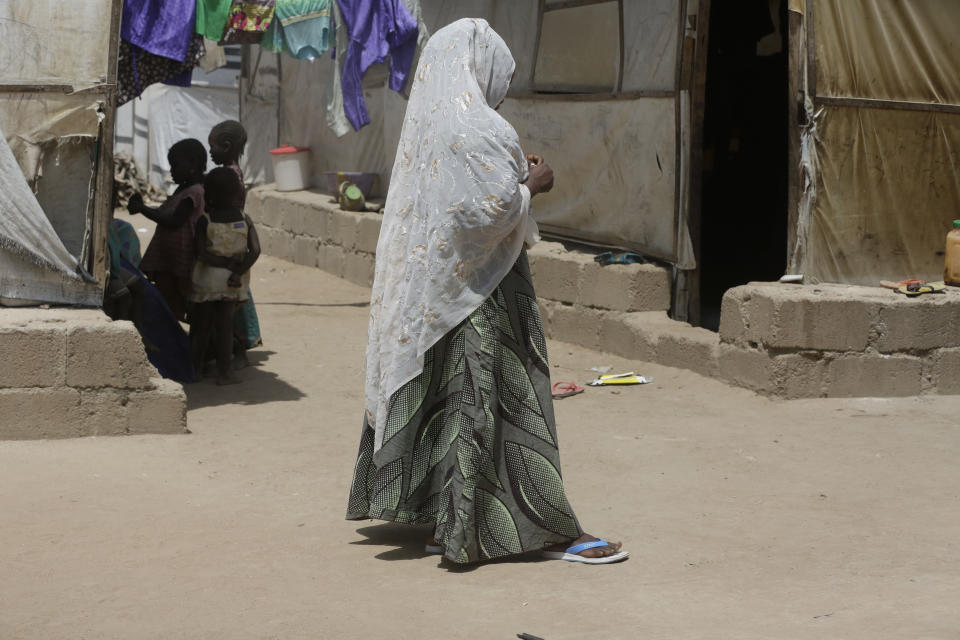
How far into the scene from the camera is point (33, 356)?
16.6 ft

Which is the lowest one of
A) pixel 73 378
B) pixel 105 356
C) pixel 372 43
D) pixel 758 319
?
pixel 73 378

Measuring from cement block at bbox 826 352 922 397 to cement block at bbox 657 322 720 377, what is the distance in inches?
27.3

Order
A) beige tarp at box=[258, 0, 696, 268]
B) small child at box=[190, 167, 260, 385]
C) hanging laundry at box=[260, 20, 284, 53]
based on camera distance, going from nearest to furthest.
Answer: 1. small child at box=[190, 167, 260, 385]
2. beige tarp at box=[258, 0, 696, 268]
3. hanging laundry at box=[260, 20, 284, 53]

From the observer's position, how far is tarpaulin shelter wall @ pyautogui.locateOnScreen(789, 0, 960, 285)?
253 inches

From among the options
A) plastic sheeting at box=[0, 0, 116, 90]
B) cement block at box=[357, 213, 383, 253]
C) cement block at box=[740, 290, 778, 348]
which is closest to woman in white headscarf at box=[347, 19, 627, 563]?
plastic sheeting at box=[0, 0, 116, 90]

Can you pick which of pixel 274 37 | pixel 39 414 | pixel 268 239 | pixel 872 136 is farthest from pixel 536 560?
pixel 268 239

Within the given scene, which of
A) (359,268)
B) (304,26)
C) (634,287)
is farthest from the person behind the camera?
(359,268)

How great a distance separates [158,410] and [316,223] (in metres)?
6.17

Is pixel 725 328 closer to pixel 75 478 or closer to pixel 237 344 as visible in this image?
pixel 237 344

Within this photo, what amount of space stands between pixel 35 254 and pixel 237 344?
72.2 inches

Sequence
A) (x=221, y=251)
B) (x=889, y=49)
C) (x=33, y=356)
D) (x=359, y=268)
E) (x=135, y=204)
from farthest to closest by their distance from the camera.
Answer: (x=359, y=268)
(x=889, y=49)
(x=221, y=251)
(x=135, y=204)
(x=33, y=356)

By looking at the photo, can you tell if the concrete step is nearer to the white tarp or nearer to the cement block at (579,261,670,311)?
the white tarp

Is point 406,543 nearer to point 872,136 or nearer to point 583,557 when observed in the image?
point 583,557

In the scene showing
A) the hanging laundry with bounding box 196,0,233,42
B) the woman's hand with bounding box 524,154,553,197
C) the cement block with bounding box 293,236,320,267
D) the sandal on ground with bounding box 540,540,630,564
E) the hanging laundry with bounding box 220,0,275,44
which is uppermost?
the hanging laundry with bounding box 220,0,275,44
